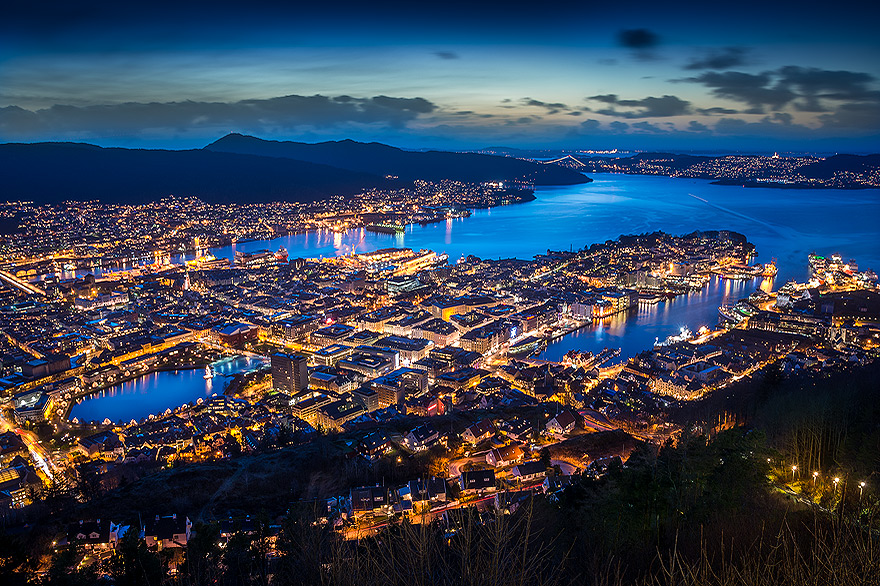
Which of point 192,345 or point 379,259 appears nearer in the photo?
point 192,345

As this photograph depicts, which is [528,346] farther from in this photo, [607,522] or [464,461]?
[607,522]

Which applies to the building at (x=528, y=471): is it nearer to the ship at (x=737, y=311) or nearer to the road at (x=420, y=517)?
the road at (x=420, y=517)

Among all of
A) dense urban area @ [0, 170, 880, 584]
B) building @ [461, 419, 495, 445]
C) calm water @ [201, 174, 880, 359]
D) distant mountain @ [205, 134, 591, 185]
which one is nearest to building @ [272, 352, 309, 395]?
dense urban area @ [0, 170, 880, 584]

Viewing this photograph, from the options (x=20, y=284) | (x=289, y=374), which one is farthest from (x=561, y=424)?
(x=20, y=284)

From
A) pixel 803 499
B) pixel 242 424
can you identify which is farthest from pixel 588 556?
pixel 242 424

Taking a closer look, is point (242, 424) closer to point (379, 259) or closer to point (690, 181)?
point (379, 259)

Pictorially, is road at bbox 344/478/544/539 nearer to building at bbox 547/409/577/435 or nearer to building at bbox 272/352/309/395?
building at bbox 547/409/577/435
